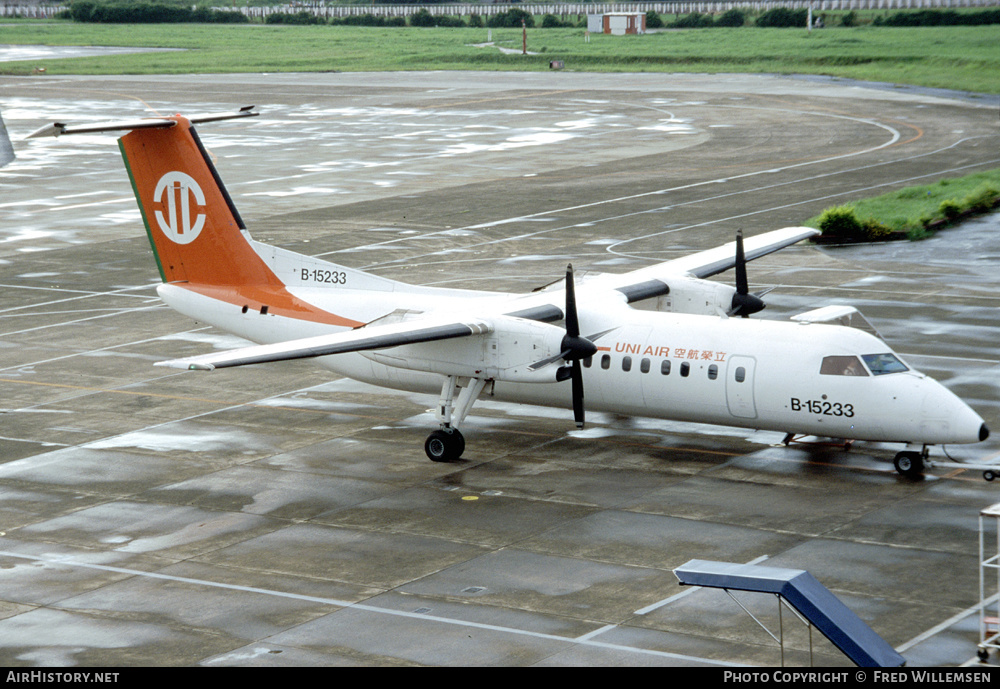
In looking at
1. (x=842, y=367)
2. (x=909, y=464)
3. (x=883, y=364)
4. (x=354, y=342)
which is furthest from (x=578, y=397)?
(x=909, y=464)

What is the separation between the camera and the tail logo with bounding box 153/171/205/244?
89.2ft

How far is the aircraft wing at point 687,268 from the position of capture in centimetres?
2656

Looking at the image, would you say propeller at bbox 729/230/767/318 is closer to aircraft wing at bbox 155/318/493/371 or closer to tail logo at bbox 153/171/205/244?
aircraft wing at bbox 155/318/493/371

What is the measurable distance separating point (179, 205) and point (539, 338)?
939 centimetres

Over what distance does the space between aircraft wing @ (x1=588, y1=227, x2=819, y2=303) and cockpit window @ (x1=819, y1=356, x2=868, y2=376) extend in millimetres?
5161

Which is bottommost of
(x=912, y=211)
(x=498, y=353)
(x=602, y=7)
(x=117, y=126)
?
(x=912, y=211)

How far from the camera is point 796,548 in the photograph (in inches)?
749

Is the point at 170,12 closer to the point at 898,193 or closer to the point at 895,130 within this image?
the point at 895,130

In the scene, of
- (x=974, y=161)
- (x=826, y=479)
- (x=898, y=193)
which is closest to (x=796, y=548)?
(x=826, y=479)

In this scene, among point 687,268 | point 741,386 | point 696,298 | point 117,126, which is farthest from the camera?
point 687,268

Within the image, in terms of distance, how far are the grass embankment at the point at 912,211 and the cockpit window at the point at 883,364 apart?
2287 cm

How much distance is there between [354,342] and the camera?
22.0m

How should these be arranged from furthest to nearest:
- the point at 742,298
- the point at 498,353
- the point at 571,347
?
the point at 742,298, the point at 498,353, the point at 571,347

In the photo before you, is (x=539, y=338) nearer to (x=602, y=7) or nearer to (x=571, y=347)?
(x=571, y=347)
